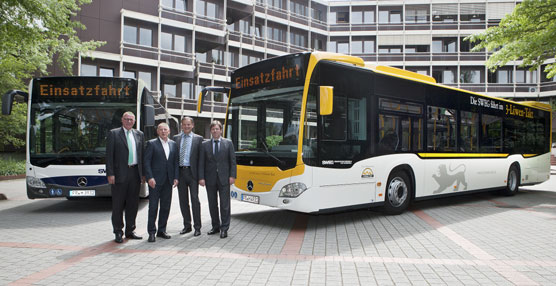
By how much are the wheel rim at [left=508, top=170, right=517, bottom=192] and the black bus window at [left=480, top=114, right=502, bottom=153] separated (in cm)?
128

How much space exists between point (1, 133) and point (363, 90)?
16.7m

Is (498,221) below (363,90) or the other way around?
below

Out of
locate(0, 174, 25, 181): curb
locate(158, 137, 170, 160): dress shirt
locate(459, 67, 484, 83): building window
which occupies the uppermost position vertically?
locate(459, 67, 484, 83): building window

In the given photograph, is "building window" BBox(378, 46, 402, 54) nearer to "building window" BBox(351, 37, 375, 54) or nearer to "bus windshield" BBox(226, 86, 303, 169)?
"building window" BBox(351, 37, 375, 54)

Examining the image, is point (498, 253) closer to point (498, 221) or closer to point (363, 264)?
point (363, 264)

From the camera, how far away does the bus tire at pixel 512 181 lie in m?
12.8

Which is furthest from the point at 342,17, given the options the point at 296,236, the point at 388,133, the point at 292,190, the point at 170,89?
the point at 296,236

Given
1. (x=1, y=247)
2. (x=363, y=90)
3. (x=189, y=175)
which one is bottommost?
(x=1, y=247)

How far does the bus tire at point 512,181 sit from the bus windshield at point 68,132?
10955 millimetres

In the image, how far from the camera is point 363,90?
805 centimetres

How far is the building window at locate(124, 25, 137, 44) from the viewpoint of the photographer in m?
30.2

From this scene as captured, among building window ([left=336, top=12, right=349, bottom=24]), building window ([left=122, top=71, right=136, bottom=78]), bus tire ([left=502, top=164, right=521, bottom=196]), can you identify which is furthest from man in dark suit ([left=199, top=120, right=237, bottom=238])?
building window ([left=336, top=12, right=349, bottom=24])

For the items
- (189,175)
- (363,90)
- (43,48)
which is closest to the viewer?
(189,175)

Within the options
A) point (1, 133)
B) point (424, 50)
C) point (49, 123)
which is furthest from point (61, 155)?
A: point (424, 50)
